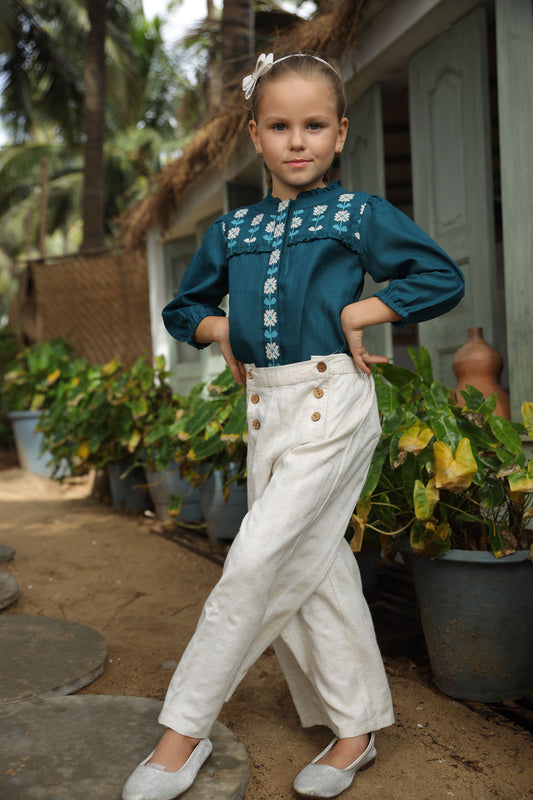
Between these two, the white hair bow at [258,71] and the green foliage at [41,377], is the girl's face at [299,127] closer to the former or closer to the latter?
the white hair bow at [258,71]

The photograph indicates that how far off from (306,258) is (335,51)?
234cm

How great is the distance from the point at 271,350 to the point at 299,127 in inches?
19.2

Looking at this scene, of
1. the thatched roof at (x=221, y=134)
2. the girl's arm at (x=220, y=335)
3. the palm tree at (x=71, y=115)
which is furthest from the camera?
the palm tree at (x=71, y=115)

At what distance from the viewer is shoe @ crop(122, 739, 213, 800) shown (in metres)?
1.40

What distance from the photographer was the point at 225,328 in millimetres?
1708

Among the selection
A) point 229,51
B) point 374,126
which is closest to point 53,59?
point 229,51

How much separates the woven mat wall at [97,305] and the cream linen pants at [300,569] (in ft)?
17.7

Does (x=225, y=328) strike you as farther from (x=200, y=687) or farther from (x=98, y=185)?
(x=98, y=185)

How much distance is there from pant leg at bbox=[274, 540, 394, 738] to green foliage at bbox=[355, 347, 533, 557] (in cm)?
37

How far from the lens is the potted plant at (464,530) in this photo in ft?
6.27

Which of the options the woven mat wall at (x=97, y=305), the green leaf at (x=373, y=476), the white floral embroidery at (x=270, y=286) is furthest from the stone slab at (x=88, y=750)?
the woven mat wall at (x=97, y=305)

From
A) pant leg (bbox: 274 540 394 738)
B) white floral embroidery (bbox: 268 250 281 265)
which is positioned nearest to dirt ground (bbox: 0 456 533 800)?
pant leg (bbox: 274 540 394 738)

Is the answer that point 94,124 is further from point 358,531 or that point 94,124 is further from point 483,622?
point 483,622

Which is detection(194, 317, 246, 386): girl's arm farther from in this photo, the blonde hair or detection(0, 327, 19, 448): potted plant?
detection(0, 327, 19, 448): potted plant
